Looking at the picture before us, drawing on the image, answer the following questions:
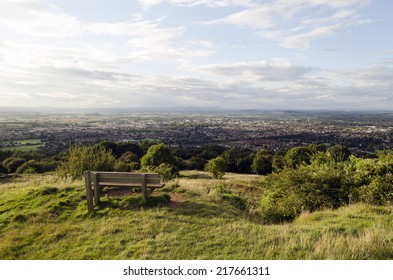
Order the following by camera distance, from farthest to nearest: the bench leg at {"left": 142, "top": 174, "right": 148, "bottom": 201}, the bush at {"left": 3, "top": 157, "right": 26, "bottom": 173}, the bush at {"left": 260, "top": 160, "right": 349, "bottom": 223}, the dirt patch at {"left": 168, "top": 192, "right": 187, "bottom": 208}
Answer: the bush at {"left": 3, "top": 157, "right": 26, "bottom": 173}, the bush at {"left": 260, "top": 160, "right": 349, "bottom": 223}, the dirt patch at {"left": 168, "top": 192, "right": 187, "bottom": 208}, the bench leg at {"left": 142, "top": 174, "right": 148, "bottom": 201}

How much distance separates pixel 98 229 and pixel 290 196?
23.3 ft

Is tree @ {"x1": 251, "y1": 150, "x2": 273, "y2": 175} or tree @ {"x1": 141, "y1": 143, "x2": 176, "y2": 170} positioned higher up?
tree @ {"x1": 141, "y1": 143, "x2": 176, "y2": 170}

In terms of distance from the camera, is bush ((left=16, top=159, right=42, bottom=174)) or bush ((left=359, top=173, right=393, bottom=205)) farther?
bush ((left=16, top=159, right=42, bottom=174))

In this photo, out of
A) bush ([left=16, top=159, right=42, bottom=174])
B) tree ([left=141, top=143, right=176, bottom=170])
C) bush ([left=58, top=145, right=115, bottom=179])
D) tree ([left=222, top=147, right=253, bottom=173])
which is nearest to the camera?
bush ([left=58, top=145, right=115, bottom=179])

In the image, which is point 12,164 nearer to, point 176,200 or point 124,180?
point 124,180

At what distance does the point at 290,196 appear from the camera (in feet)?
35.7

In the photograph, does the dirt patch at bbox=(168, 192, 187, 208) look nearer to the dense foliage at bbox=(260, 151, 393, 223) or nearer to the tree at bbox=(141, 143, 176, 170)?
the dense foliage at bbox=(260, 151, 393, 223)

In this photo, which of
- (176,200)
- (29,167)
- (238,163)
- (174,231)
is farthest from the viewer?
(238,163)

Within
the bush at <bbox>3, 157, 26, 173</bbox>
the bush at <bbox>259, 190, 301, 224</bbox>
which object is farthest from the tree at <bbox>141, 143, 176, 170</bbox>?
the bush at <bbox>259, 190, 301, 224</bbox>

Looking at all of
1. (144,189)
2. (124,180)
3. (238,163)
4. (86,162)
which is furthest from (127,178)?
(238,163)

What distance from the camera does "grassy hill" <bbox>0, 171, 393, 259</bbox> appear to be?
5.84 meters

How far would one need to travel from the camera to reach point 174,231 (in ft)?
23.4
